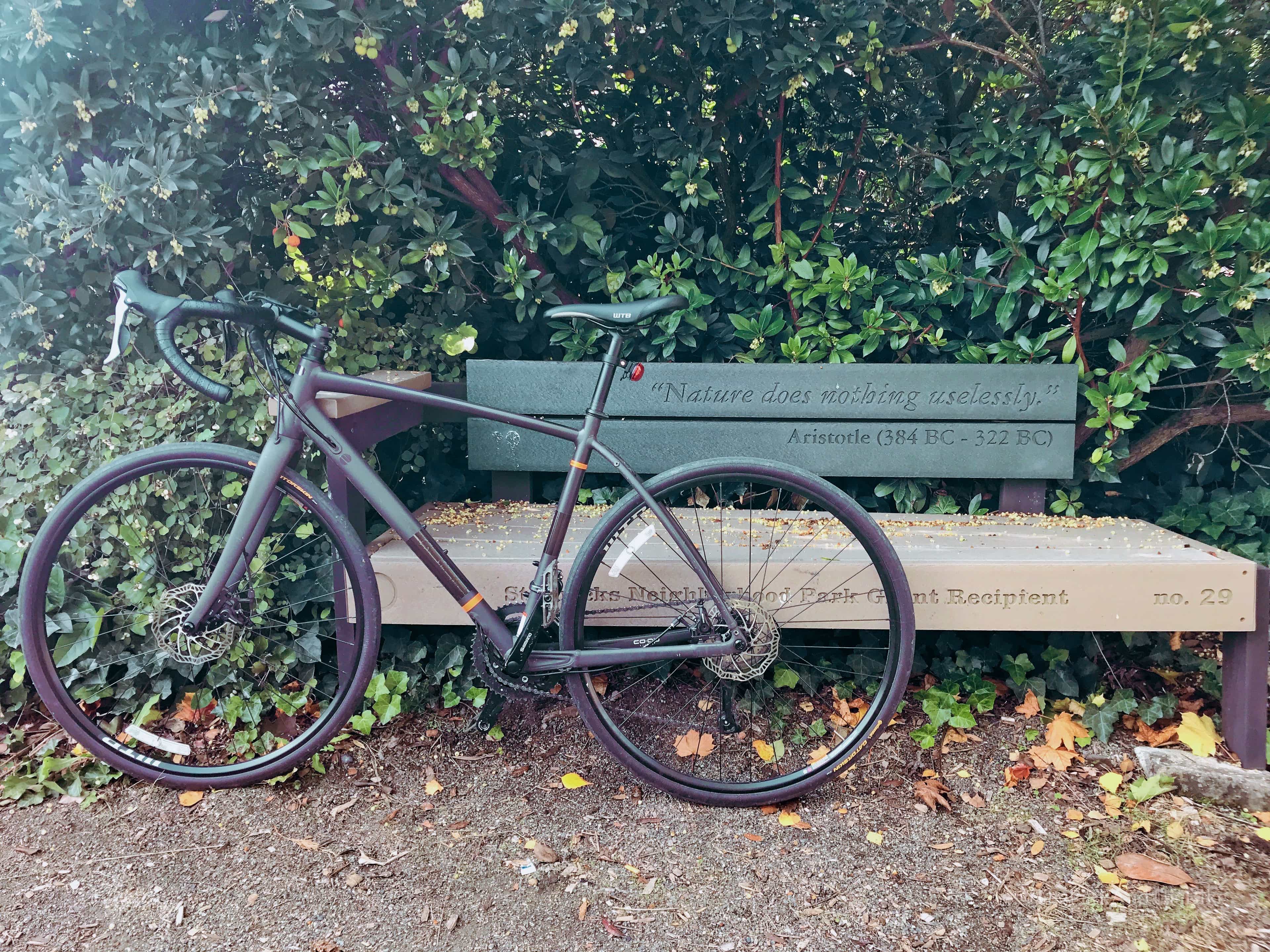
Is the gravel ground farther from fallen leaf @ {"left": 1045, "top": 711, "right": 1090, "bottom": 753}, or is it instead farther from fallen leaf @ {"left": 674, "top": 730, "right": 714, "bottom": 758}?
fallen leaf @ {"left": 674, "top": 730, "right": 714, "bottom": 758}

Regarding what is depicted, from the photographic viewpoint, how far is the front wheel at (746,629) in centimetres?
206

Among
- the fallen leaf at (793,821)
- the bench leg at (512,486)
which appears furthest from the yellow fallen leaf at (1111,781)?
the bench leg at (512,486)

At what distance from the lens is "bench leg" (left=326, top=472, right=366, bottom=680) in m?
2.28

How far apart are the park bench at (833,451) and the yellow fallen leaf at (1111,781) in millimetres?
366

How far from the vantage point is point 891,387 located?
2684mm

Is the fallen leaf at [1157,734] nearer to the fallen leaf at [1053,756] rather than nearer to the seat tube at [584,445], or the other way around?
the fallen leaf at [1053,756]

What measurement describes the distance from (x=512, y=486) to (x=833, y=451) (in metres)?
1.12

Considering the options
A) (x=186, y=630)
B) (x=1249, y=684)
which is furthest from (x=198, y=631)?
(x=1249, y=684)

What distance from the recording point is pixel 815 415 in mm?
2729

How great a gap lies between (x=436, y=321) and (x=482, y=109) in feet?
2.45

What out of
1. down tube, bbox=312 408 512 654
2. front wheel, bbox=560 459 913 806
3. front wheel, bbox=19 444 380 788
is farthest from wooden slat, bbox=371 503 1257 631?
front wheel, bbox=19 444 380 788

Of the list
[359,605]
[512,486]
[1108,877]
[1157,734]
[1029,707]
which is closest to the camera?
[1108,877]

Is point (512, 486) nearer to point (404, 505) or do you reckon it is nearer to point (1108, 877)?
point (404, 505)

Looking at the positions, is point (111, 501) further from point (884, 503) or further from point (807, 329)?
point (884, 503)
